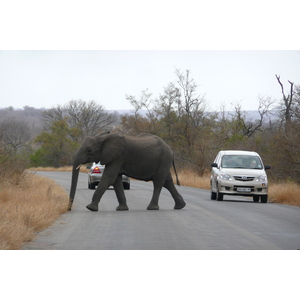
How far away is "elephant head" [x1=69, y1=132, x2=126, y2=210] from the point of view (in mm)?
17031

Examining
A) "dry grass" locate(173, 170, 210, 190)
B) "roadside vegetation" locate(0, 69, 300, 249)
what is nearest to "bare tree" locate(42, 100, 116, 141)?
"roadside vegetation" locate(0, 69, 300, 249)

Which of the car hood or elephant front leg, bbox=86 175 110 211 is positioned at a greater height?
the car hood

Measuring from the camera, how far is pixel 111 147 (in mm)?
17109

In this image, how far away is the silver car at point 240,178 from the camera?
71.3 feet

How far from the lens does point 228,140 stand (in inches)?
1858

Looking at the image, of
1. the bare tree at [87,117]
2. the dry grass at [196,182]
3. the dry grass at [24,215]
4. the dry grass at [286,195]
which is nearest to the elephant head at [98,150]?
the dry grass at [24,215]

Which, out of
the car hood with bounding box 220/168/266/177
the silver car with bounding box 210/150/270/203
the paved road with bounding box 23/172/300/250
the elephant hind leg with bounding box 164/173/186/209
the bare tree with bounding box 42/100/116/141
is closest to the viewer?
the paved road with bounding box 23/172/300/250

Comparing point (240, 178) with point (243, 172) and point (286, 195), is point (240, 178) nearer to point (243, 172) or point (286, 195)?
point (243, 172)

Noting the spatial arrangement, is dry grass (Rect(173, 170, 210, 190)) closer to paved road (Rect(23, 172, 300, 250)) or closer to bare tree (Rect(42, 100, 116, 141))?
paved road (Rect(23, 172, 300, 250))

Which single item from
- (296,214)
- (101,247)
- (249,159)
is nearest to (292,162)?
(249,159)

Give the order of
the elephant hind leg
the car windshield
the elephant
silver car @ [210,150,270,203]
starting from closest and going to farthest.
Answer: the elephant → the elephant hind leg → silver car @ [210,150,270,203] → the car windshield

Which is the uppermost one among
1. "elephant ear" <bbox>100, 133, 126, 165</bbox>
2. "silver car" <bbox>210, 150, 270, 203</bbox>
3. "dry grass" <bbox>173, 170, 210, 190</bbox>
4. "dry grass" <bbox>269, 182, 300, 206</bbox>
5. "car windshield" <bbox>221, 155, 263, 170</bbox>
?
"elephant ear" <bbox>100, 133, 126, 165</bbox>

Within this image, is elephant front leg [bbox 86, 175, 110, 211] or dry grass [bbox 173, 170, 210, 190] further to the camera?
dry grass [bbox 173, 170, 210, 190]

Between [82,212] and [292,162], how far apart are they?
42.3 ft
